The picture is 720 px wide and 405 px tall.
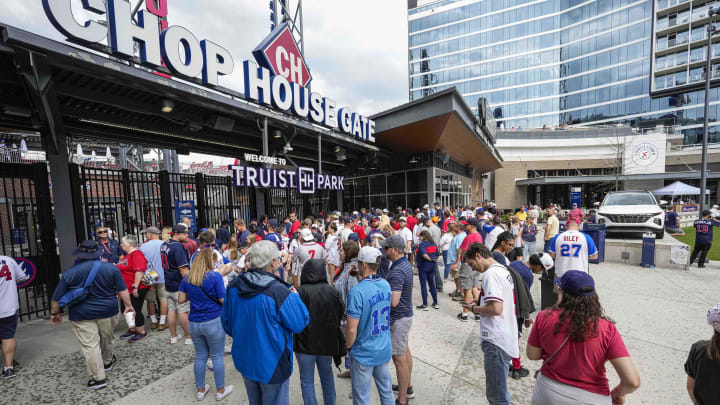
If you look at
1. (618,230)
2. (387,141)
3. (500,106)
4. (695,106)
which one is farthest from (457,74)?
(618,230)

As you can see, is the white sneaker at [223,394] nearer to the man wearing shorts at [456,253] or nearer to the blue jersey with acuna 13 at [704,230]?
the man wearing shorts at [456,253]

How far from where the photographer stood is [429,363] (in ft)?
12.6

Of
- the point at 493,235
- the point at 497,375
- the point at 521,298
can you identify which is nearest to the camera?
the point at 497,375

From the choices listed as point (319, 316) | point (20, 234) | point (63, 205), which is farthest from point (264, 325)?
point (20, 234)

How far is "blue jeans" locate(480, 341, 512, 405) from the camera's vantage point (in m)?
2.55

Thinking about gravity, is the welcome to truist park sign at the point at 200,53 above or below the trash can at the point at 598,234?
above

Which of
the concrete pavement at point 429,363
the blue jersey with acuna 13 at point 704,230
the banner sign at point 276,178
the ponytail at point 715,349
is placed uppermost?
the banner sign at point 276,178

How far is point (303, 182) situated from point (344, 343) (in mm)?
8755

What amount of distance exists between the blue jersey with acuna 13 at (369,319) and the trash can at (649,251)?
32.5 ft

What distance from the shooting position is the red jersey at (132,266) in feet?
15.0

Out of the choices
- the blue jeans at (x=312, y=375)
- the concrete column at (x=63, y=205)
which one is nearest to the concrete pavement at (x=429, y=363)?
the blue jeans at (x=312, y=375)

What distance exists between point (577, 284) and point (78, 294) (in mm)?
4996

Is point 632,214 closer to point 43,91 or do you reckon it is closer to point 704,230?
point 704,230

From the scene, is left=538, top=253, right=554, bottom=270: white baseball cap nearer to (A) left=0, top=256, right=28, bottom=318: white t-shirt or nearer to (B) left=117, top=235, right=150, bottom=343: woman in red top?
(B) left=117, top=235, right=150, bottom=343: woman in red top
